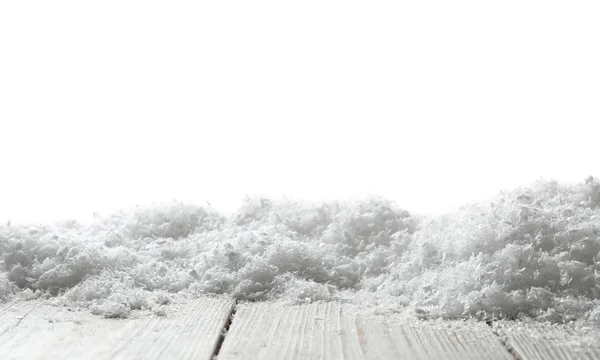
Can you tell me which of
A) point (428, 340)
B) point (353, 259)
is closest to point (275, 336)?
point (428, 340)

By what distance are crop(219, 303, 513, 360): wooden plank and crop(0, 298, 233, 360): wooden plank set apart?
0.05 m

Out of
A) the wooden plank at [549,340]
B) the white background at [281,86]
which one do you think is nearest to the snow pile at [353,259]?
the wooden plank at [549,340]

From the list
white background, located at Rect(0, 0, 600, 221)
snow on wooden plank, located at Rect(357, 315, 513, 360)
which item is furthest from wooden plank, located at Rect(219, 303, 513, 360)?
white background, located at Rect(0, 0, 600, 221)

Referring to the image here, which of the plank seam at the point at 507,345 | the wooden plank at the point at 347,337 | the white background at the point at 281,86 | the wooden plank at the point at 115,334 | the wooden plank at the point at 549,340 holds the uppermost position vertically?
the white background at the point at 281,86

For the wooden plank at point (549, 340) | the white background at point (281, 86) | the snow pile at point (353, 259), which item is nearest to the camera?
the wooden plank at point (549, 340)

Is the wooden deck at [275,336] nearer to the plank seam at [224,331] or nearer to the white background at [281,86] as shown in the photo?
the plank seam at [224,331]

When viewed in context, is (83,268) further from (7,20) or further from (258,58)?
(7,20)

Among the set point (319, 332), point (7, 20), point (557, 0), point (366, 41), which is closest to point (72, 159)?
point (7, 20)

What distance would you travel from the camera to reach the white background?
9.98 feet

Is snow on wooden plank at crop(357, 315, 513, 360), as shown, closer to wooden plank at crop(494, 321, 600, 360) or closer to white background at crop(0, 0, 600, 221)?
wooden plank at crop(494, 321, 600, 360)

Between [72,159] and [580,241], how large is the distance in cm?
243

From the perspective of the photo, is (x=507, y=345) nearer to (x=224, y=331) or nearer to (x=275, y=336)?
(x=275, y=336)

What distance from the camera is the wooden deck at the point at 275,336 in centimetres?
106

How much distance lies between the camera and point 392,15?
11.0ft
